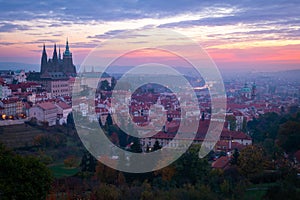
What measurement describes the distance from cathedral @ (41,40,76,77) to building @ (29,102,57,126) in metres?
8.98

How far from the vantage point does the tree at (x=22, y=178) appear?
367 cm

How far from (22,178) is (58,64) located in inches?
824

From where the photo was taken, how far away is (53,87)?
1980 cm

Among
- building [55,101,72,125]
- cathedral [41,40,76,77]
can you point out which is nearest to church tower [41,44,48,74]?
cathedral [41,40,76,77]

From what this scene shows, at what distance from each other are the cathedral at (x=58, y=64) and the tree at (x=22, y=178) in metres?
18.1

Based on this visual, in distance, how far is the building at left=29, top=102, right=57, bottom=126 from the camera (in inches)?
483

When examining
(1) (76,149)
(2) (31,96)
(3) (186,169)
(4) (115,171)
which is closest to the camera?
(3) (186,169)

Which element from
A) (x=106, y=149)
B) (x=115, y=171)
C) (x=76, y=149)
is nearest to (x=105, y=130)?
(x=76, y=149)

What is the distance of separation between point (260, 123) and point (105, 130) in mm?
5090

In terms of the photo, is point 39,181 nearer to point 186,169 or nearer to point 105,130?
point 186,169

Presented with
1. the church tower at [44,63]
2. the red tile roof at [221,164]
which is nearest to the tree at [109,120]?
the red tile roof at [221,164]

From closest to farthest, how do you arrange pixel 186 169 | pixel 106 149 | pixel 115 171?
pixel 186 169 < pixel 115 171 < pixel 106 149

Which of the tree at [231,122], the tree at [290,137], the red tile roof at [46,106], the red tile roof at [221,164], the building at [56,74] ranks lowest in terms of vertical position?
the red tile roof at [221,164]

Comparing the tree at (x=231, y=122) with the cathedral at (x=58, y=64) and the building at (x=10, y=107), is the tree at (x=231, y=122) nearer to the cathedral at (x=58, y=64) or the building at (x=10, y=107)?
the building at (x=10, y=107)
